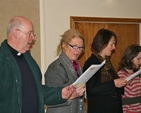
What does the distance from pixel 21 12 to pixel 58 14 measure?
1.68 feet

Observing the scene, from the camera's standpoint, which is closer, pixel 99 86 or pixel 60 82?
pixel 60 82

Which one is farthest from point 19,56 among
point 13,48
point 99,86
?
point 99,86

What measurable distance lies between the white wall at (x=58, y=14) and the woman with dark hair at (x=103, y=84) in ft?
2.66

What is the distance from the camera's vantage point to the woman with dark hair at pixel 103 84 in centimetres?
242

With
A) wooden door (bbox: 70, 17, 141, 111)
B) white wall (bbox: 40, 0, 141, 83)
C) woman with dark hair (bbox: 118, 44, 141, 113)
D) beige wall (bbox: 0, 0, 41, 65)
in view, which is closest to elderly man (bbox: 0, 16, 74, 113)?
woman with dark hair (bbox: 118, 44, 141, 113)

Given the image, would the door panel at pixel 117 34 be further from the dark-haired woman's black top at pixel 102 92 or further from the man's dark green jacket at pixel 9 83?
the man's dark green jacket at pixel 9 83

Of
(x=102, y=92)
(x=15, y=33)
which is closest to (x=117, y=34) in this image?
(x=102, y=92)

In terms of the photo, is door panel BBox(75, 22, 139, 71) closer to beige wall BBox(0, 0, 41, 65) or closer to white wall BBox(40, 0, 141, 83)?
white wall BBox(40, 0, 141, 83)

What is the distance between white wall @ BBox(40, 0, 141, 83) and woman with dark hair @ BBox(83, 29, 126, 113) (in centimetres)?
81

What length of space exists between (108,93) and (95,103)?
0.17 metres

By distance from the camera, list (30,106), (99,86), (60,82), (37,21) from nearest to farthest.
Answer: (30,106)
(60,82)
(99,86)
(37,21)

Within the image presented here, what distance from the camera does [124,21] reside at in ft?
12.7

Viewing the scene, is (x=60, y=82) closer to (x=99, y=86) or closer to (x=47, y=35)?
(x=99, y=86)

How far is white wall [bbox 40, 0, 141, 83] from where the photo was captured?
10.6 ft
